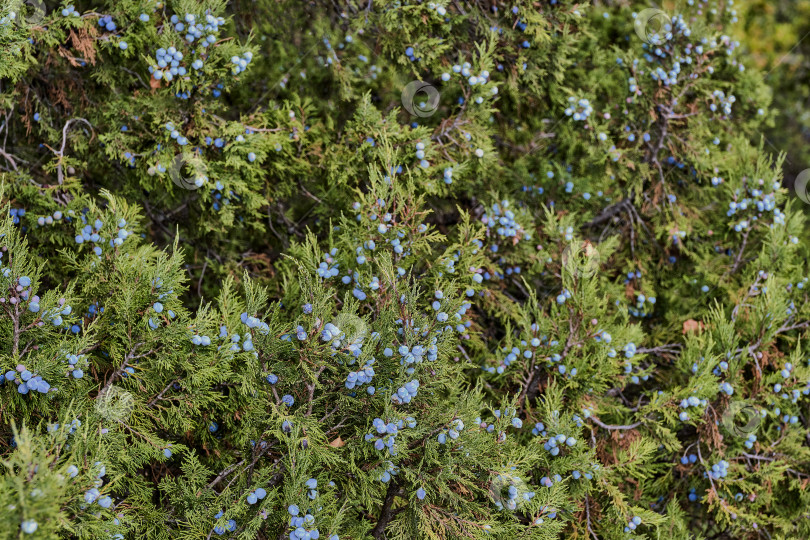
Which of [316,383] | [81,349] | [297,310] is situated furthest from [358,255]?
[81,349]

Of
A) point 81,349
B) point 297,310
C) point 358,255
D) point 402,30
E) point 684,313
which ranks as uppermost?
point 402,30

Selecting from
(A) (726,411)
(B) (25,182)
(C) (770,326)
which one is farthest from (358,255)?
(C) (770,326)

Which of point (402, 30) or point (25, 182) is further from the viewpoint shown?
point (402, 30)

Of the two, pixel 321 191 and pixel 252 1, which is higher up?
pixel 252 1

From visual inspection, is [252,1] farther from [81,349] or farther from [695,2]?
[695,2]

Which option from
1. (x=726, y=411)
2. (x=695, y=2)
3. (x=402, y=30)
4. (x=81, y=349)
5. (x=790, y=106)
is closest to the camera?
(x=81, y=349)

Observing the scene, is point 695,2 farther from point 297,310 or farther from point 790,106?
point 790,106

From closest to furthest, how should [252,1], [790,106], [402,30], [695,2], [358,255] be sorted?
[358,255]
[402,30]
[252,1]
[695,2]
[790,106]
